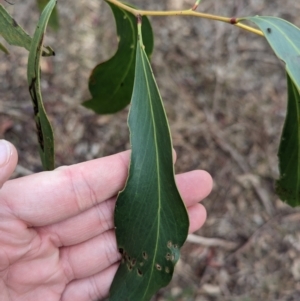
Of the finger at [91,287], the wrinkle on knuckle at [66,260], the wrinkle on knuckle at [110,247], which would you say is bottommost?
the finger at [91,287]

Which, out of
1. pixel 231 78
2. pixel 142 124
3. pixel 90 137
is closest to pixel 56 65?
pixel 90 137

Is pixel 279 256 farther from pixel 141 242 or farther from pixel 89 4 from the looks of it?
pixel 89 4

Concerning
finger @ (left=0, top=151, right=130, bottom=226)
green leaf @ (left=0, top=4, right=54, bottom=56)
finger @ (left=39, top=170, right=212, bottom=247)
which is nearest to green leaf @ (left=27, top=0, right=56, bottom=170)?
green leaf @ (left=0, top=4, right=54, bottom=56)

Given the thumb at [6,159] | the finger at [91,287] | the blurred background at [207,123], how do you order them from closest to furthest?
the thumb at [6,159], the finger at [91,287], the blurred background at [207,123]

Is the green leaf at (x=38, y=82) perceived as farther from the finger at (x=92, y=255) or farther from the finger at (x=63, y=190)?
the finger at (x=92, y=255)

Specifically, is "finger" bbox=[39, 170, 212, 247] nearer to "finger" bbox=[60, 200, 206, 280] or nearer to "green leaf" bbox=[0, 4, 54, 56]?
"finger" bbox=[60, 200, 206, 280]

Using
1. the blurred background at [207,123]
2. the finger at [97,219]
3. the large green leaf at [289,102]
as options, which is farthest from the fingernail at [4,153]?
the blurred background at [207,123]
